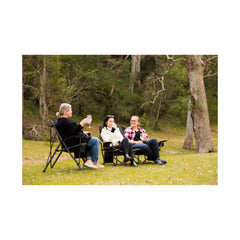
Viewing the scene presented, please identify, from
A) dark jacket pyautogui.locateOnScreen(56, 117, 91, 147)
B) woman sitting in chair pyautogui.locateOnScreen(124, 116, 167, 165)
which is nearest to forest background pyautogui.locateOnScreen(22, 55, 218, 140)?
woman sitting in chair pyautogui.locateOnScreen(124, 116, 167, 165)

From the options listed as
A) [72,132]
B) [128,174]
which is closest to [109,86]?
[72,132]

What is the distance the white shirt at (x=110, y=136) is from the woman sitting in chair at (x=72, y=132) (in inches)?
18.3

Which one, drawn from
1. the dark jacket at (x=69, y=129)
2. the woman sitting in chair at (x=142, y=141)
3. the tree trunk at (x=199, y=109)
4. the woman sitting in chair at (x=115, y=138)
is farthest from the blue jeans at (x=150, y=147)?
the tree trunk at (x=199, y=109)

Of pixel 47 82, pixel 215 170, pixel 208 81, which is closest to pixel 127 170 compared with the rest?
pixel 215 170

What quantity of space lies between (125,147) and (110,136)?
1.11ft

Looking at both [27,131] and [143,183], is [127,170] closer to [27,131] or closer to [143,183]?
[143,183]

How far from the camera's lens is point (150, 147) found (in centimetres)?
610

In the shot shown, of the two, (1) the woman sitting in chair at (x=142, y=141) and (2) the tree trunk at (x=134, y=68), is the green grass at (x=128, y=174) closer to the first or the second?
(1) the woman sitting in chair at (x=142, y=141)

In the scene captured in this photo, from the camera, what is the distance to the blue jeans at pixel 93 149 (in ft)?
17.3

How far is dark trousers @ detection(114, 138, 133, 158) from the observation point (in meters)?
5.65

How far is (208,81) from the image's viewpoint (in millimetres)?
12047

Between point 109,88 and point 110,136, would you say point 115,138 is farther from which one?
point 109,88

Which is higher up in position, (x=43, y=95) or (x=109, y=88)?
(x=109, y=88)
